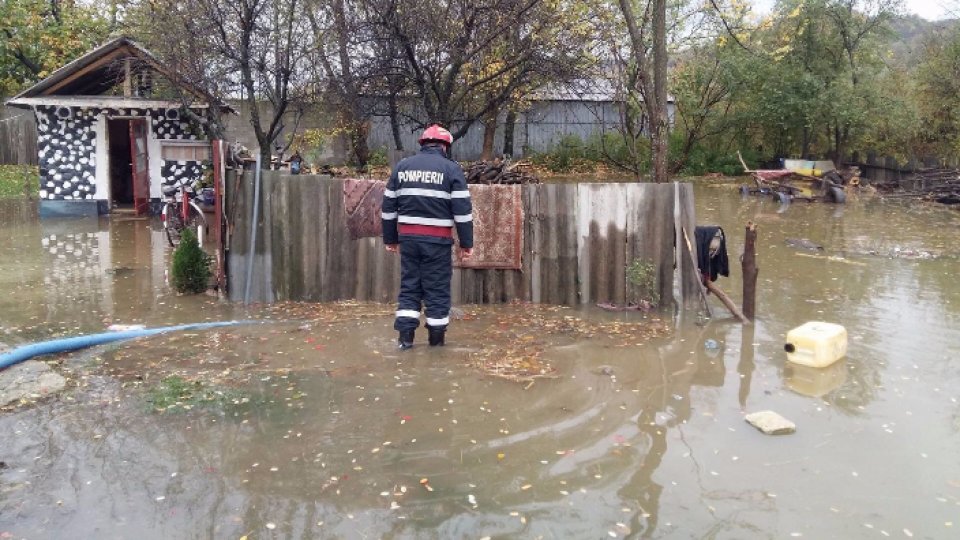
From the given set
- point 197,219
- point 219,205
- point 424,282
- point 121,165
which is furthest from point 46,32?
point 424,282

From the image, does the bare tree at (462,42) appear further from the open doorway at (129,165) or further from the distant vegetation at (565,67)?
the open doorway at (129,165)

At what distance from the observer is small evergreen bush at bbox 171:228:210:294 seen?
29.9ft

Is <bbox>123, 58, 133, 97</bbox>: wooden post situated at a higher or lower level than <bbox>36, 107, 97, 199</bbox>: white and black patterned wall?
higher

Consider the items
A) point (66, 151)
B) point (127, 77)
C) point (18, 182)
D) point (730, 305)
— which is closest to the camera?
point (730, 305)

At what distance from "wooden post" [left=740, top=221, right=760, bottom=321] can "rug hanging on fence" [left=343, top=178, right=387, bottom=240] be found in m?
3.74

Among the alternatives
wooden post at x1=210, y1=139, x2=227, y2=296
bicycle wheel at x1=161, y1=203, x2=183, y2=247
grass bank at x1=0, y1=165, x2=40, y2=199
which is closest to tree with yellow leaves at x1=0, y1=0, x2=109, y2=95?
grass bank at x1=0, y1=165, x2=40, y2=199

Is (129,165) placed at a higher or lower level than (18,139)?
lower

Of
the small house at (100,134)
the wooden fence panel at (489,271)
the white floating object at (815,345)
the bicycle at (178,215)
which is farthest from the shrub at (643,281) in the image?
the small house at (100,134)

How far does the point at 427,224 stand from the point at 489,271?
7.00 ft

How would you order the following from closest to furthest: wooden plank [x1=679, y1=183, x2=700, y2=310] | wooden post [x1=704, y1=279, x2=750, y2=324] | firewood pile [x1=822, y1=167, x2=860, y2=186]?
wooden post [x1=704, y1=279, x2=750, y2=324] < wooden plank [x1=679, y1=183, x2=700, y2=310] < firewood pile [x1=822, y1=167, x2=860, y2=186]

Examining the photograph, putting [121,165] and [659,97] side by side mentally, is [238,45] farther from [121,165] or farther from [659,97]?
[121,165]

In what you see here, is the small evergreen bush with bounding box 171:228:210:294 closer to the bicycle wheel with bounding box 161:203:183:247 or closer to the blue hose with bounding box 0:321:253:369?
the blue hose with bounding box 0:321:253:369

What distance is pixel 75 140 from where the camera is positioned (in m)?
17.6

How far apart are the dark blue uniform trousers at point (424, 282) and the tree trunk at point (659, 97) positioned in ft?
18.1
